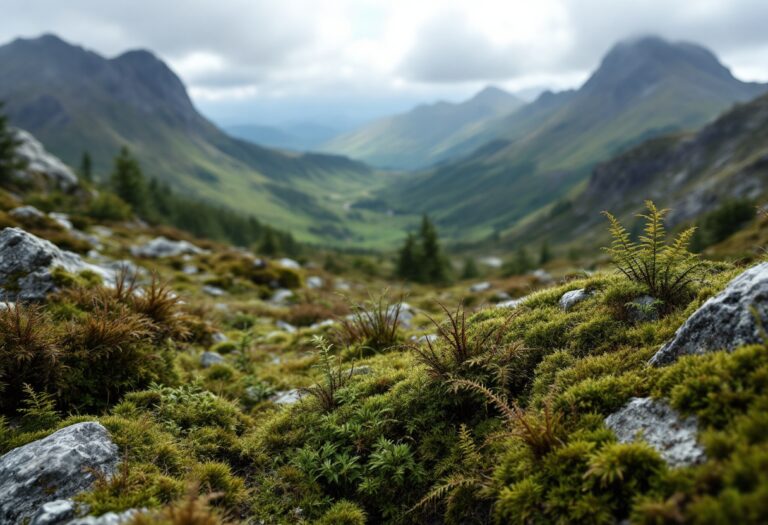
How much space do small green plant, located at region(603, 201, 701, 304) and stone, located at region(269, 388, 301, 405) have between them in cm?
630

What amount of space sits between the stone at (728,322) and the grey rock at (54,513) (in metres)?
7.00

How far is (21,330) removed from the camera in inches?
284

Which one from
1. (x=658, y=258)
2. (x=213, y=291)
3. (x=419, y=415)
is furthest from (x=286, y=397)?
(x=213, y=291)

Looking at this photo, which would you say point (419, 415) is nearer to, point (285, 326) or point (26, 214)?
point (285, 326)

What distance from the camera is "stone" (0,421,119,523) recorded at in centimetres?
518

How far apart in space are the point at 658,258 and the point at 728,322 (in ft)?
6.91

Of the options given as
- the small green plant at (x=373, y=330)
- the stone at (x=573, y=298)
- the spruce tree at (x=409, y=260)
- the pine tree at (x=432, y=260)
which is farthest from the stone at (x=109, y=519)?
the spruce tree at (x=409, y=260)

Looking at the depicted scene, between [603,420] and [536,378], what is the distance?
1.31m

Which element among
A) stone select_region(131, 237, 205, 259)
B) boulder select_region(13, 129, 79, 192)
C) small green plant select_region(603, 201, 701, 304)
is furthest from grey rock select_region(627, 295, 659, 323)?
boulder select_region(13, 129, 79, 192)

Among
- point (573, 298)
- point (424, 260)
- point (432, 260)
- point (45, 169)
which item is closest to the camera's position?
point (573, 298)

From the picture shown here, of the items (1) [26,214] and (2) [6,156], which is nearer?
(1) [26,214]

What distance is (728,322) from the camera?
190 inches

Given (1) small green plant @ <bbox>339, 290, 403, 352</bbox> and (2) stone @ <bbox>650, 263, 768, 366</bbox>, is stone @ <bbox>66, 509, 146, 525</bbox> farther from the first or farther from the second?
(2) stone @ <bbox>650, 263, 768, 366</bbox>

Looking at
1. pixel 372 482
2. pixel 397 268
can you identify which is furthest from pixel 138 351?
pixel 397 268
